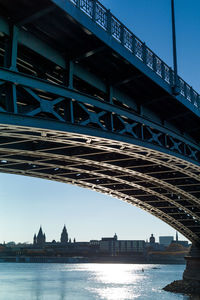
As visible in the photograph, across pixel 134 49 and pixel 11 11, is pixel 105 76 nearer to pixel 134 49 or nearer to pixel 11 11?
pixel 134 49

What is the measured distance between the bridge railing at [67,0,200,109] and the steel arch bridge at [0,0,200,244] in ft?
0.13

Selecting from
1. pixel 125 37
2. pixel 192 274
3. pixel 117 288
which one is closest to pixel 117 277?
pixel 117 288

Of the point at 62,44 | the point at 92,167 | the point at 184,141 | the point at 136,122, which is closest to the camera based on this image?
the point at 62,44

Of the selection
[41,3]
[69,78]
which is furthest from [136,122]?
[41,3]

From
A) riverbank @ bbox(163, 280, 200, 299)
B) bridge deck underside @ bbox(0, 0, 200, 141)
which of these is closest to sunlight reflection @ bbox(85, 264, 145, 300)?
riverbank @ bbox(163, 280, 200, 299)

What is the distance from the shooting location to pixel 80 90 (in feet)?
52.5

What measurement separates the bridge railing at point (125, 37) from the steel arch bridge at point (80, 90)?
1.6 inches

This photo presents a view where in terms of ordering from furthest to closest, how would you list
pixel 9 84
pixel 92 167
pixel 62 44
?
pixel 92 167
pixel 62 44
pixel 9 84

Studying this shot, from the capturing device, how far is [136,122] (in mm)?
17797

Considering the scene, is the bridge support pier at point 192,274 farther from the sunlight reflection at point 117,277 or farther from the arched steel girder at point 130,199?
the sunlight reflection at point 117,277

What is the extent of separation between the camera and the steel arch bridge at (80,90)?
1145cm

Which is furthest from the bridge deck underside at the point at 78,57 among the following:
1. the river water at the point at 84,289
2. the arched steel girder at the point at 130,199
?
the river water at the point at 84,289

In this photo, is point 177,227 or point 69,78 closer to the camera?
point 69,78

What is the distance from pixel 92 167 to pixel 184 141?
7.38 meters
